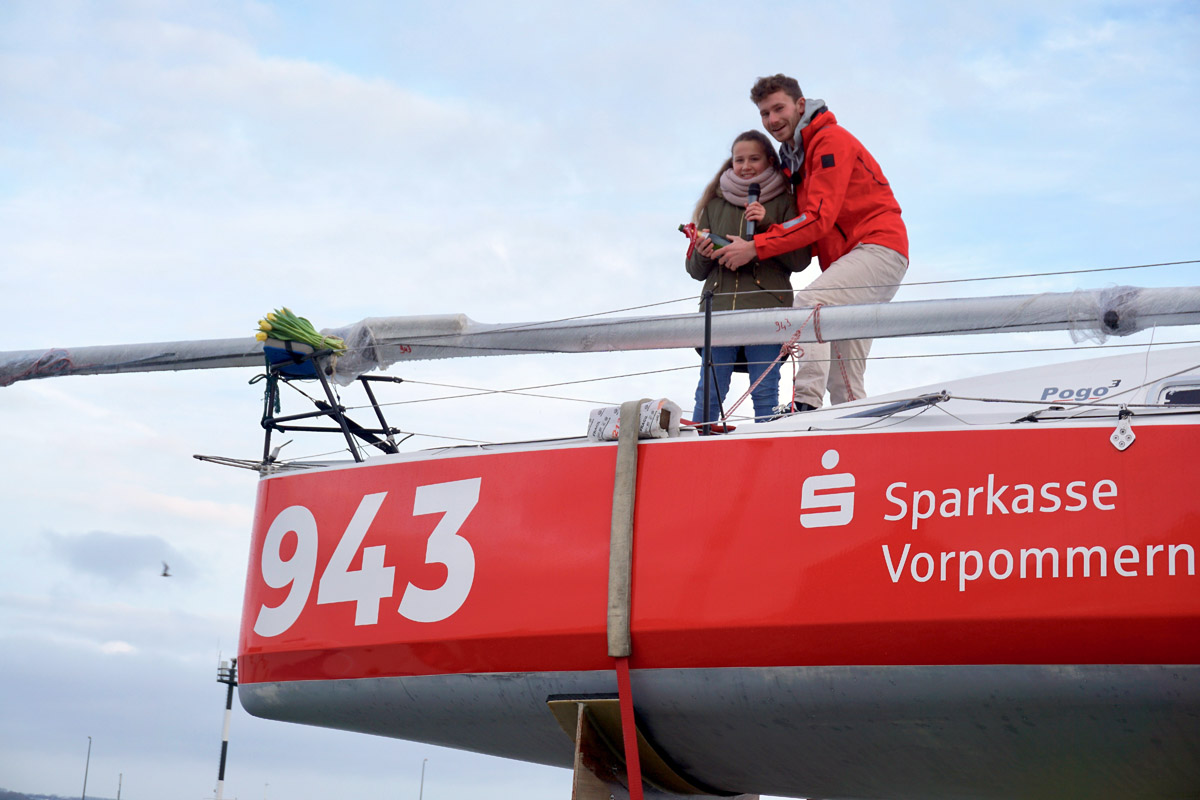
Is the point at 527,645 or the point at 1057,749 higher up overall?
the point at 527,645

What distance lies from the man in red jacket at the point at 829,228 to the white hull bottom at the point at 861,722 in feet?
5.77

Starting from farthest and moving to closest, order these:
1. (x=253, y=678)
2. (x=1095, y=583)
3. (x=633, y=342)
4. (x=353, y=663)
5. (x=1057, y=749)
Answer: (x=633, y=342) < (x=253, y=678) < (x=353, y=663) < (x=1057, y=749) < (x=1095, y=583)

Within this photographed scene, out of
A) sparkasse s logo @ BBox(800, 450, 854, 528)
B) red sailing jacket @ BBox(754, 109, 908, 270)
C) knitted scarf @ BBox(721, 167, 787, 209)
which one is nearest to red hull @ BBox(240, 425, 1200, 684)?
sparkasse s logo @ BBox(800, 450, 854, 528)

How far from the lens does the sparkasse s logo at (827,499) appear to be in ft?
15.9

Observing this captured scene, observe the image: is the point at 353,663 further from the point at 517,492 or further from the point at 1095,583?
the point at 1095,583

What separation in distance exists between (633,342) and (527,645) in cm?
190

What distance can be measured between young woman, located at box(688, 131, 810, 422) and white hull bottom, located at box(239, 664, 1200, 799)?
1856mm

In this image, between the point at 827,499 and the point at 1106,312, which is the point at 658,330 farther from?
the point at 1106,312

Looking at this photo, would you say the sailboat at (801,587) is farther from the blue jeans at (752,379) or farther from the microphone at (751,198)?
the microphone at (751,198)

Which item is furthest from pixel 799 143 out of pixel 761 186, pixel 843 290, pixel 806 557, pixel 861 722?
pixel 861 722

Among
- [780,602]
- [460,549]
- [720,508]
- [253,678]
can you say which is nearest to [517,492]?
[460,549]

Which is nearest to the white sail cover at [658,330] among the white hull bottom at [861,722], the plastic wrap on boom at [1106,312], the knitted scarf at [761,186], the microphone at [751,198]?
the plastic wrap on boom at [1106,312]

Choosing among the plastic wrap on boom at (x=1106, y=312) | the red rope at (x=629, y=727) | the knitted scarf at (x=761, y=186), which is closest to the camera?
the red rope at (x=629, y=727)

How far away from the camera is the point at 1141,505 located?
4445 millimetres
